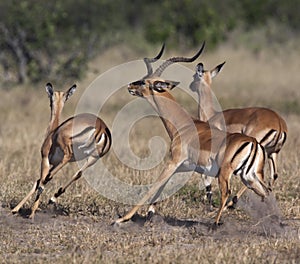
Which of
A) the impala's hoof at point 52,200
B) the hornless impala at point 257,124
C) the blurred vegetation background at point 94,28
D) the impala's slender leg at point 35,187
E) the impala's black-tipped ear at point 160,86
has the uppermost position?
the blurred vegetation background at point 94,28

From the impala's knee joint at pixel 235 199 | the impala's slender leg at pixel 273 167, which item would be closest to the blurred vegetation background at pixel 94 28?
the impala's slender leg at pixel 273 167

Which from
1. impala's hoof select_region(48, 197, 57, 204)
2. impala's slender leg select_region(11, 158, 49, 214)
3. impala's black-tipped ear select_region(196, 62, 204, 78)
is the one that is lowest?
impala's hoof select_region(48, 197, 57, 204)

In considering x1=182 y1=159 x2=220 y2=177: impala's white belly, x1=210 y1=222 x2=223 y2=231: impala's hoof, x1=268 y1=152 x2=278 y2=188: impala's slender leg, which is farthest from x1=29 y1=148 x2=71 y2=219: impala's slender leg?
x1=268 y1=152 x2=278 y2=188: impala's slender leg

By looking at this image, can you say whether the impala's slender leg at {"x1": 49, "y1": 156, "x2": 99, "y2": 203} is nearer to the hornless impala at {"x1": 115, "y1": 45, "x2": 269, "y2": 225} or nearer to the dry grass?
the dry grass

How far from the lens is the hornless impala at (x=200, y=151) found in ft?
22.1

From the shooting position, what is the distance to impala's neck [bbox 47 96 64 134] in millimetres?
7988

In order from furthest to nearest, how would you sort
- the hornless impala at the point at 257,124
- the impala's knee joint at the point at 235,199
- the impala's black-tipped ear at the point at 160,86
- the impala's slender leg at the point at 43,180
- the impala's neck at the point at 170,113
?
the hornless impala at the point at 257,124
the impala's knee joint at the point at 235,199
the impala's black-tipped ear at the point at 160,86
the impala's neck at the point at 170,113
the impala's slender leg at the point at 43,180

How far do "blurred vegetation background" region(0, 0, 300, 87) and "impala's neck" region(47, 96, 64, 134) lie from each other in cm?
915

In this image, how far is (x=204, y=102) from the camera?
9.46 meters

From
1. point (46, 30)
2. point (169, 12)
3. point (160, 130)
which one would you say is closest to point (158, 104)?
point (160, 130)

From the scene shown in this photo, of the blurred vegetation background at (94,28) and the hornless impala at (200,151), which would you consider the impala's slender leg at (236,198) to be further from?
the blurred vegetation background at (94,28)

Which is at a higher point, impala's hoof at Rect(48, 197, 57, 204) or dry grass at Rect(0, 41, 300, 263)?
impala's hoof at Rect(48, 197, 57, 204)

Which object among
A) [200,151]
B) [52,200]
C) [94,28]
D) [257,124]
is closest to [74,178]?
[52,200]

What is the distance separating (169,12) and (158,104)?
1893 cm
